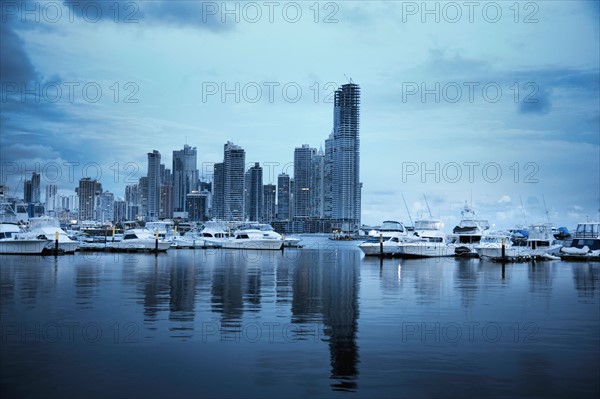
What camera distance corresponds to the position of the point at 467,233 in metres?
85.0

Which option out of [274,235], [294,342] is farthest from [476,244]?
[294,342]

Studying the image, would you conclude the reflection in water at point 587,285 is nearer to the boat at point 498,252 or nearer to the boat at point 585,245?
the boat at point 498,252

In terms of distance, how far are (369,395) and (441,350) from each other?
5.29m

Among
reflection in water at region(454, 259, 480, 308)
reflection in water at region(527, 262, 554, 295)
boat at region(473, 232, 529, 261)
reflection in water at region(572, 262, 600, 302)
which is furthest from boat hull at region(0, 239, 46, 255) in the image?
reflection in water at region(572, 262, 600, 302)

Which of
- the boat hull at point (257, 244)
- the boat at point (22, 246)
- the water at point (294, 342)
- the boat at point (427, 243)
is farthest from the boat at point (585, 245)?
the boat at point (22, 246)

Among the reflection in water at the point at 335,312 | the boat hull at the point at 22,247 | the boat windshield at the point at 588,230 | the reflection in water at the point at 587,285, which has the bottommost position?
the reflection in water at the point at 587,285

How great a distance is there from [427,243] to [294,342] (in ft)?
189

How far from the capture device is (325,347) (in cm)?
1759

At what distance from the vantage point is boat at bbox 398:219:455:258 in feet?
240

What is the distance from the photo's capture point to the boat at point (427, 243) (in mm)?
73188

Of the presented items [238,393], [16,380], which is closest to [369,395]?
[238,393]

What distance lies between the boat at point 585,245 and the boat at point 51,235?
63.9 m

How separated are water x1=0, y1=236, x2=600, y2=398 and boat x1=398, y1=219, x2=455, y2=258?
38884 mm

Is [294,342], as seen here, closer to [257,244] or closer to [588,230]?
[257,244]
